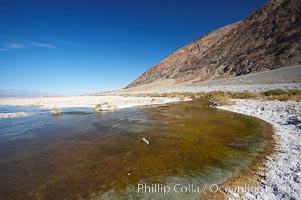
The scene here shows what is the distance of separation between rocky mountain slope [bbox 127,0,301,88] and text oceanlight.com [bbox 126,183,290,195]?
245 feet

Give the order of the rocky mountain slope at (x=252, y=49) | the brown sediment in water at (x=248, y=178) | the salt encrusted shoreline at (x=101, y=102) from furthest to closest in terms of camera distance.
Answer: the rocky mountain slope at (x=252, y=49) < the salt encrusted shoreline at (x=101, y=102) < the brown sediment in water at (x=248, y=178)

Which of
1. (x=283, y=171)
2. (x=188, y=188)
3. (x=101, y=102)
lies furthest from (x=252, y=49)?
(x=188, y=188)

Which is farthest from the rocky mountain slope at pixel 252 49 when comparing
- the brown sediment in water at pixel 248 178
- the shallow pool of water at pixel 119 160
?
the brown sediment in water at pixel 248 178

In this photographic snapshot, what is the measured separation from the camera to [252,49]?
91312 millimetres

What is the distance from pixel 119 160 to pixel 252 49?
10061cm

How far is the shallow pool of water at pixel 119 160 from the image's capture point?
5.15m

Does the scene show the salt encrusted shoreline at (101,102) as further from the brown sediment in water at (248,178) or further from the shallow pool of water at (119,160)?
the brown sediment in water at (248,178)

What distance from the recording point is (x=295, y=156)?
A: 6.45m

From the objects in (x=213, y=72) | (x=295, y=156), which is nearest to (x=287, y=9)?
(x=213, y=72)

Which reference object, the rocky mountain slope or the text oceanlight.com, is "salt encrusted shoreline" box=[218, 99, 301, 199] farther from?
the rocky mountain slope

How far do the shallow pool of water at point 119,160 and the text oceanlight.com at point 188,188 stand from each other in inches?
3.6

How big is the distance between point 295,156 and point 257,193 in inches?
115

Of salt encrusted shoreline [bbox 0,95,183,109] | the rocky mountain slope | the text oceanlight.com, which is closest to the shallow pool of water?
the text oceanlight.com

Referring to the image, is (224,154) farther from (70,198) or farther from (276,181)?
(70,198)
